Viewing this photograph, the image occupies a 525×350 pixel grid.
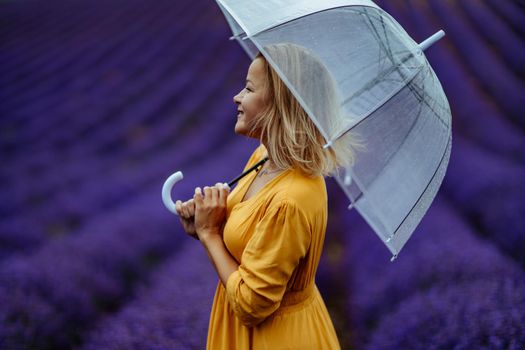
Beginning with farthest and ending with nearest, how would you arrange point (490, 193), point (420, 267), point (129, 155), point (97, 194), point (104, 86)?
point (104, 86)
point (129, 155)
point (97, 194)
point (490, 193)
point (420, 267)

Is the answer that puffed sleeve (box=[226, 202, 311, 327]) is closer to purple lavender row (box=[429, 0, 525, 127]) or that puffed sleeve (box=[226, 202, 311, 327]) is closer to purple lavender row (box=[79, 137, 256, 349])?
purple lavender row (box=[79, 137, 256, 349])

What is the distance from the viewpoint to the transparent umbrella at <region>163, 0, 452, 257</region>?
947 mm

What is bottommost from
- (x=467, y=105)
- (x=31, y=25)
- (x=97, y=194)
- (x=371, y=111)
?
(x=467, y=105)

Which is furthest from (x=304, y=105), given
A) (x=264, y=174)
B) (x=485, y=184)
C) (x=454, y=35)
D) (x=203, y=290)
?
(x=454, y=35)

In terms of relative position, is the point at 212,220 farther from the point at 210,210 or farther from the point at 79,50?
the point at 79,50

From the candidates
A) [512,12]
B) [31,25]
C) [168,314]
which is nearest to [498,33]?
[512,12]

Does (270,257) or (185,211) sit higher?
(185,211)

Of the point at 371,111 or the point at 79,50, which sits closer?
the point at 371,111

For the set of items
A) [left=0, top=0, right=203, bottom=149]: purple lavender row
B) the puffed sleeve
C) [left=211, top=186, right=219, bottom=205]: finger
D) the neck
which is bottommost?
the puffed sleeve

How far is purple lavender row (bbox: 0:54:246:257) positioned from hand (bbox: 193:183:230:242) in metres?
1.27

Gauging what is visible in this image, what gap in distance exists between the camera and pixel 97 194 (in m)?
2.52

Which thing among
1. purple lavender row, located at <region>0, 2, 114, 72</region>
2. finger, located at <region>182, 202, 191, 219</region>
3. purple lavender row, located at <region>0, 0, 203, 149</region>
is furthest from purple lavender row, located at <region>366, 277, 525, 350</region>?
purple lavender row, located at <region>0, 2, 114, 72</region>

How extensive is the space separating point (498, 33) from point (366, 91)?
A: 185 cm

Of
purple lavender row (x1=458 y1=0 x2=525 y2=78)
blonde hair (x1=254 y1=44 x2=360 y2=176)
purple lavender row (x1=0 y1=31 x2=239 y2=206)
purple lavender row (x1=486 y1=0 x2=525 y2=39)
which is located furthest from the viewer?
purple lavender row (x1=0 y1=31 x2=239 y2=206)
